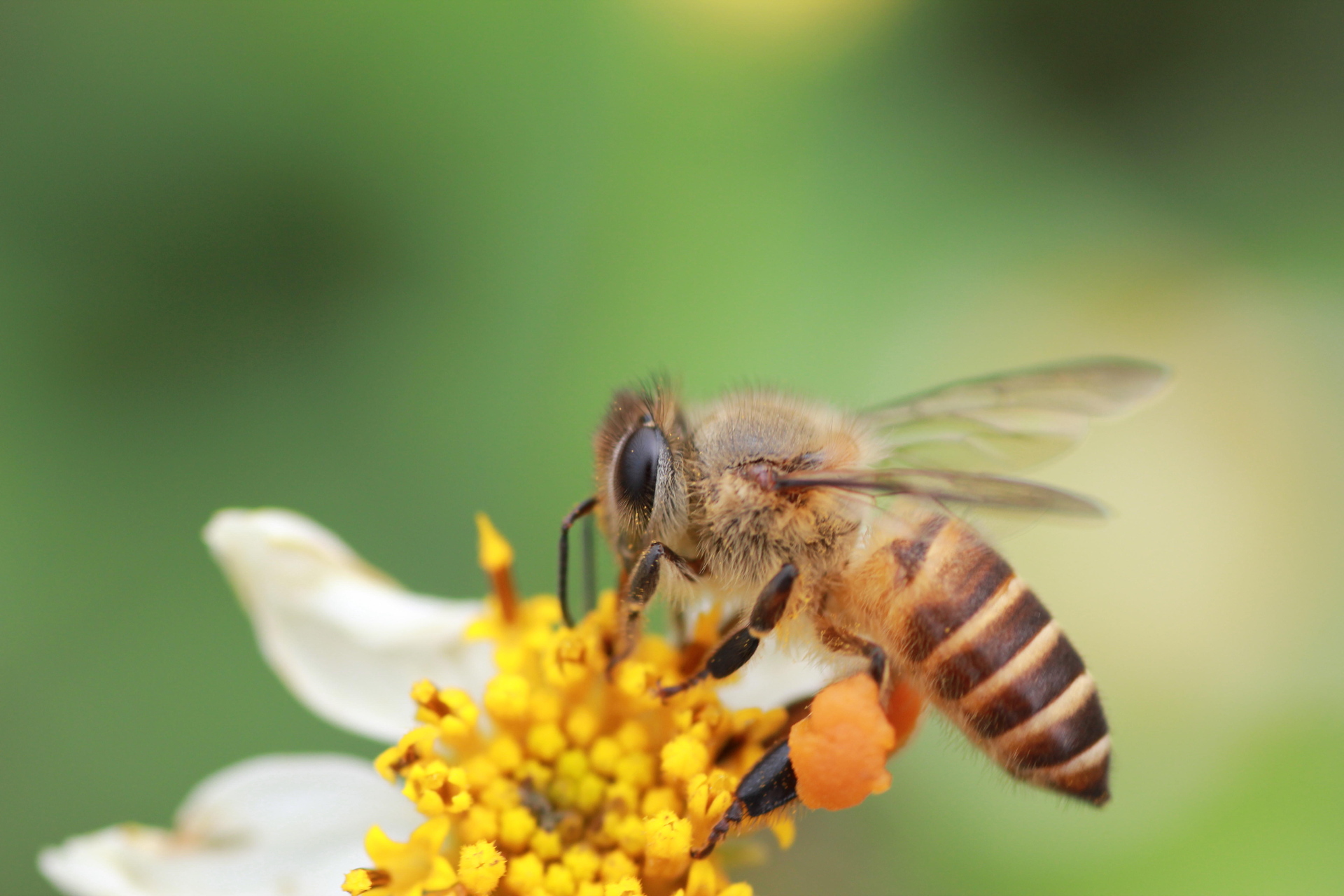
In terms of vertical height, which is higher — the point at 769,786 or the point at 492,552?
the point at 492,552

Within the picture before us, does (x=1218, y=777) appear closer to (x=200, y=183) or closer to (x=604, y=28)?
(x=604, y=28)

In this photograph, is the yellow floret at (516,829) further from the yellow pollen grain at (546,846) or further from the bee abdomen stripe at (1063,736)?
the bee abdomen stripe at (1063,736)

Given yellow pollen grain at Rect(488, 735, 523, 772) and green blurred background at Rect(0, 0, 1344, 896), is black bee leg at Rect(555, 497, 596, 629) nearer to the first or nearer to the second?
yellow pollen grain at Rect(488, 735, 523, 772)

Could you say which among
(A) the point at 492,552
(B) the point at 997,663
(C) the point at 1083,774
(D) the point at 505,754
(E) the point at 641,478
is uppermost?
(A) the point at 492,552

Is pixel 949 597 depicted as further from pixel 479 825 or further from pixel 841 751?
pixel 479 825

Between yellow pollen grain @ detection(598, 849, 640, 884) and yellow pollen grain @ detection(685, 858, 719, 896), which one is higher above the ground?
yellow pollen grain @ detection(598, 849, 640, 884)

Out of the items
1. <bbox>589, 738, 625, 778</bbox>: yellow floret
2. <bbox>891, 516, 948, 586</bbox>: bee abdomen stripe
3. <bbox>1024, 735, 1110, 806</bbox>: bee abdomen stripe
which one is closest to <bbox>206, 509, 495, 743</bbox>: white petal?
<bbox>589, 738, 625, 778</bbox>: yellow floret

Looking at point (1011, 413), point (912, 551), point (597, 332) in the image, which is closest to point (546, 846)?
point (912, 551)
